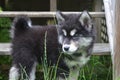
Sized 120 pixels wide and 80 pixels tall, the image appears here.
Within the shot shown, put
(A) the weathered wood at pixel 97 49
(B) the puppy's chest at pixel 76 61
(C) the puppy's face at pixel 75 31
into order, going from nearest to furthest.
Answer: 1. (C) the puppy's face at pixel 75 31
2. (B) the puppy's chest at pixel 76 61
3. (A) the weathered wood at pixel 97 49

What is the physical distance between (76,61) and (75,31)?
41 cm

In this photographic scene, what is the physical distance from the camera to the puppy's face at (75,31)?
4.48 metres

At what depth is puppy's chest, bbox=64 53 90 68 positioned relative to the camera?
15.4 ft

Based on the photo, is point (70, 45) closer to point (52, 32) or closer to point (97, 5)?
Answer: point (52, 32)

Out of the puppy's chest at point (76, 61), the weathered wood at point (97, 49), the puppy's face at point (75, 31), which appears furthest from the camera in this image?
the weathered wood at point (97, 49)

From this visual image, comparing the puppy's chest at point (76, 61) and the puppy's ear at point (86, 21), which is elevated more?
the puppy's ear at point (86, 21)

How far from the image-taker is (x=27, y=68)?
475cm

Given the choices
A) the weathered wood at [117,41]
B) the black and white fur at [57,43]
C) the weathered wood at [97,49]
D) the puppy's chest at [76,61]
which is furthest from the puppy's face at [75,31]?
the weathered wood at [97,49]

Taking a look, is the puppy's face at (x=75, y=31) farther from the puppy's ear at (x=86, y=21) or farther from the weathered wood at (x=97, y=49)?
the weathered wood at (x=97, y=49)

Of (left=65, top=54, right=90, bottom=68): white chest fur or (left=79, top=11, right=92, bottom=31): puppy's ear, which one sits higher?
(left=79, top=11, right=92, bottom=31): puppy's ear

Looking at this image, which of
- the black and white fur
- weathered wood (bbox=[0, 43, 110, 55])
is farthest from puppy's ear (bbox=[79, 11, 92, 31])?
weathered wood (bbox=[0, 43, 110, 55])

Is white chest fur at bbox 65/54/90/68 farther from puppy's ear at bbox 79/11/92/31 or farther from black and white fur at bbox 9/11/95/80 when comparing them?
puppy's ear at bbox 79/11/92/31

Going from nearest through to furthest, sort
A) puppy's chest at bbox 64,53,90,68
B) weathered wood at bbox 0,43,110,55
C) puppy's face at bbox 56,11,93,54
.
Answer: puppy's face at bbox 56,11,93,54, puppy's chest at bbox 64,53,90,68, weathered wood at bbox 0,43,110,55

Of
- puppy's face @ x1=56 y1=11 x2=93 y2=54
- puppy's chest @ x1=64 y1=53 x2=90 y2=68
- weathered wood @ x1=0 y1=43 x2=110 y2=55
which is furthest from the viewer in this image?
weathered wood @ x1=0 y1=43 x2=110 y2=55
